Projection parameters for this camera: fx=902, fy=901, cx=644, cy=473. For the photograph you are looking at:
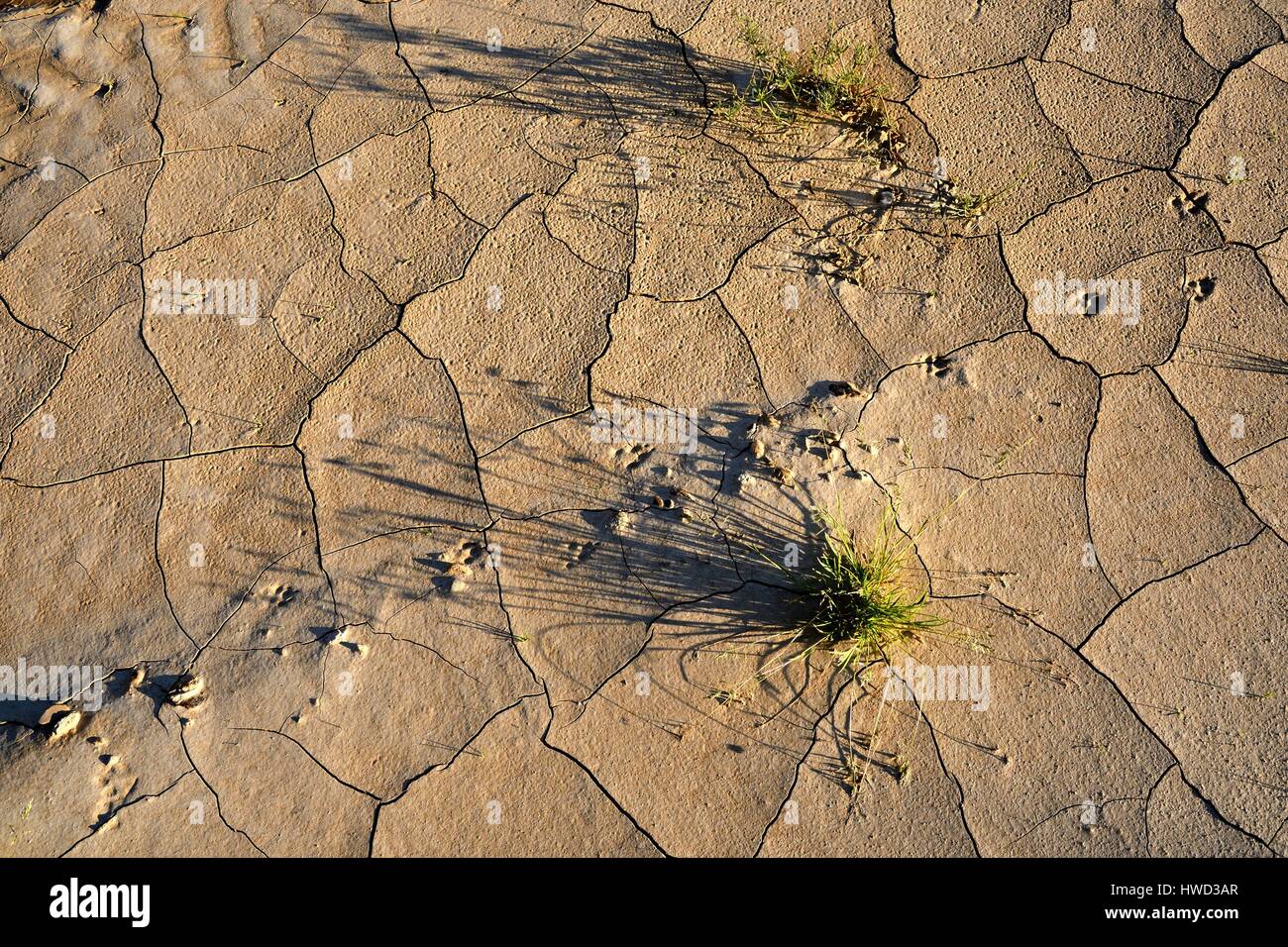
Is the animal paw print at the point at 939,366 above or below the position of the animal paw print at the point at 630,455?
above

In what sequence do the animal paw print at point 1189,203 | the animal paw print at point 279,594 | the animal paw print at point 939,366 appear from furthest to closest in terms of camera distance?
the animal paw print at point 1189,203 < the animal paw print at point 939,366 < the animal paw print at point 279,594

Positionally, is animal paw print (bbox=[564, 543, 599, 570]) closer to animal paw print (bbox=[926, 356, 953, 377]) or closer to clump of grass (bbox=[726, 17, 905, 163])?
animal paw print (bbox=[926, 356, 953, 377])

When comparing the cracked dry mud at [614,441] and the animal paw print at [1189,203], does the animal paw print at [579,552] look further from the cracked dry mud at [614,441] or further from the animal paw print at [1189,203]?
the animal paw print at [1189,203]

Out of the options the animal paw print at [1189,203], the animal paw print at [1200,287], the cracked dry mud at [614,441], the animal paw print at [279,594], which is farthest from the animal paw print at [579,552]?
the animal paw print at [1189,203]

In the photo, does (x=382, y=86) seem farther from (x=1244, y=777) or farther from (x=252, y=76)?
(x=1244, y=777)

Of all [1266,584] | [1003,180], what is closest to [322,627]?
[1003,180]

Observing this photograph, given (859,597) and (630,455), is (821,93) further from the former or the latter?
(859,597)
